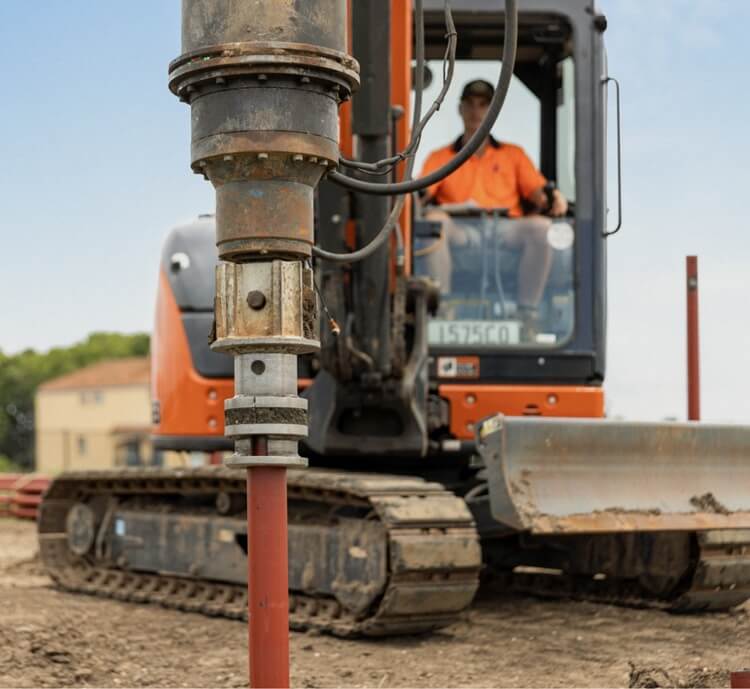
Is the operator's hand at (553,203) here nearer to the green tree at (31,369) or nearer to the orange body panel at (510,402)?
the orange body panel at (510,402)

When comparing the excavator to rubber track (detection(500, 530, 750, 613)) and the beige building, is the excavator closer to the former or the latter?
rubber track (detection(500, 530, 750, 613))

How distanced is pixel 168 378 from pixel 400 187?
4309mm

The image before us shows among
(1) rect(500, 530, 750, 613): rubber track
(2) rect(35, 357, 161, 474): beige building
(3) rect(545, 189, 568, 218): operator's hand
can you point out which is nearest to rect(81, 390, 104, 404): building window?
(2) rect(35, 357, 161, 474): beige building

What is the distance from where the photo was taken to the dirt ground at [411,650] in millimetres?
5484

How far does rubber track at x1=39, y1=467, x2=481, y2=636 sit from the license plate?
80 centimetres

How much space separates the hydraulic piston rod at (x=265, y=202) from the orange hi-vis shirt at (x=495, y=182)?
4.12 metres

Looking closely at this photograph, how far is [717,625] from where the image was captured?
272 inches

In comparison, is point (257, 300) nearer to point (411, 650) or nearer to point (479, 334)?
point (411, 650)

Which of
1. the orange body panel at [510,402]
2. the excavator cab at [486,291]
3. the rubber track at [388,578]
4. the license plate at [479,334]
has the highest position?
the excavator cab at [486,291]

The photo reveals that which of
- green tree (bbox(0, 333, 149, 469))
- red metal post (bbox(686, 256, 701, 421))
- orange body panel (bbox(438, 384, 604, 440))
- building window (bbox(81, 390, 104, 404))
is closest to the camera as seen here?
orange body panel (bbox(438, 384, 604, 440))

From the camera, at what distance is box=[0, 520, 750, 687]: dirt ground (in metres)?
5.48

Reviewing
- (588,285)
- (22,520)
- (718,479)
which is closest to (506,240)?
(588,285)

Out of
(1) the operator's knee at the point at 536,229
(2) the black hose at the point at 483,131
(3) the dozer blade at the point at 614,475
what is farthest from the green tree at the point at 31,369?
(2) the black hose at the point at 483,131

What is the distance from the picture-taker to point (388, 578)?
6.34 metres
